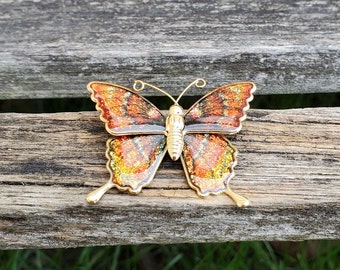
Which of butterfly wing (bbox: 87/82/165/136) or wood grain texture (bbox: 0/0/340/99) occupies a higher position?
wood grain texture (bbox: 0/0/340/99)

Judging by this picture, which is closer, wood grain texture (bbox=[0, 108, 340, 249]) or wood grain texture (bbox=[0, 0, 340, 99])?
wood grain texture (bbox=[0, 108, 340, 249])

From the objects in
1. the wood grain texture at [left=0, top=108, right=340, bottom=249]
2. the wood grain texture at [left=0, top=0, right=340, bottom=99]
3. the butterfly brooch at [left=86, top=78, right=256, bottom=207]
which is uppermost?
the wood grain texture at [left=0, top=0, right=340, bottom=99]

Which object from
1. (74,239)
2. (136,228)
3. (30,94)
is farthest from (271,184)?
(30,94)

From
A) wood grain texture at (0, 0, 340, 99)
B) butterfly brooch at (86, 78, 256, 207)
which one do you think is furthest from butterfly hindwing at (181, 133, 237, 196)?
wood grain texture at (0, 0, 340, 99)

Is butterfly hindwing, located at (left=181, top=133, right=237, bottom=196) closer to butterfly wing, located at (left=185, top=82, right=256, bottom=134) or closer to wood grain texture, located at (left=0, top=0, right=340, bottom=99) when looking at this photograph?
butterfly wing, located at (left=185, top=82, right=256, bottom=134)

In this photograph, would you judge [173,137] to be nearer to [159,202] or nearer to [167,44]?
[159,202]

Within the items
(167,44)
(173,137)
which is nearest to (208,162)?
(173,137)
